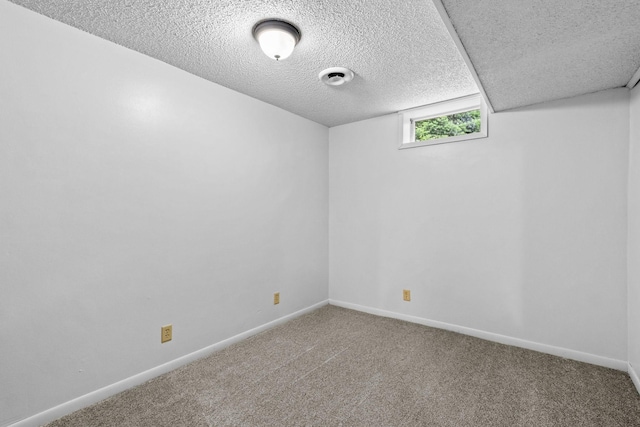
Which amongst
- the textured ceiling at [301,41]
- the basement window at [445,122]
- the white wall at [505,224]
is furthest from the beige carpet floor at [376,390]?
the textured ceiling at [301,41]

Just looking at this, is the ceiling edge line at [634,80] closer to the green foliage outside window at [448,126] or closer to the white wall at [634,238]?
the white wall at [634,238]

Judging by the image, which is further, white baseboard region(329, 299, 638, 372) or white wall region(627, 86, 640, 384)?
white baseboard region(329, 299, 638, 372)

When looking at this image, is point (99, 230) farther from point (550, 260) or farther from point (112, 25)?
point (550, 260)

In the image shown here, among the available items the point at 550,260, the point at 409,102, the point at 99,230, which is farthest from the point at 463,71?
the point at 99,230

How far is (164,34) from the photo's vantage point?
5.71ft

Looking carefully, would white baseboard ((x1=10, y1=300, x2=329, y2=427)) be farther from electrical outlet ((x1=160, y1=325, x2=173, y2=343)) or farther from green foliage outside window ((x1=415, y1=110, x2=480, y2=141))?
green foliage outside window ((x1=415, y1=110, x2=480, y2=141))

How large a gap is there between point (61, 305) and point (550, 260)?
331 cm

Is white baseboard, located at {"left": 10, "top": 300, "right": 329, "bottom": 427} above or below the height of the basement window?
below

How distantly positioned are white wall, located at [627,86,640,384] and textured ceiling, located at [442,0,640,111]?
0.96ft

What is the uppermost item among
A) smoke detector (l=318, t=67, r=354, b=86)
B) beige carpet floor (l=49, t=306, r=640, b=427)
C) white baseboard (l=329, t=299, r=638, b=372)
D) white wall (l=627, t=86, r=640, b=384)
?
smoke detector (l=318, t=67, r=354, b=86)

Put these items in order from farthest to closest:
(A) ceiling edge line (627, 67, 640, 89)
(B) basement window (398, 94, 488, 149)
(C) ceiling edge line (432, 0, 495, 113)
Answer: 1. (B) basement window (398, 94, 488, 149)
2. (A) ceiling edge line (627, 67, 640, 89)
3. (C) ceiling edge line (432, 0, 495, 113)

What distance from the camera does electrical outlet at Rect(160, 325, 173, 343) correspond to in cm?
205

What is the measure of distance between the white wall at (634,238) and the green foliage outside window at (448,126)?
1.00 meters

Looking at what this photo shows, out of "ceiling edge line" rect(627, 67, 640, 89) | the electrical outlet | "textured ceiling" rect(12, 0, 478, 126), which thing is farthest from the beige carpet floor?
"textured ceiling" rect(12, 0, 478, 126)
